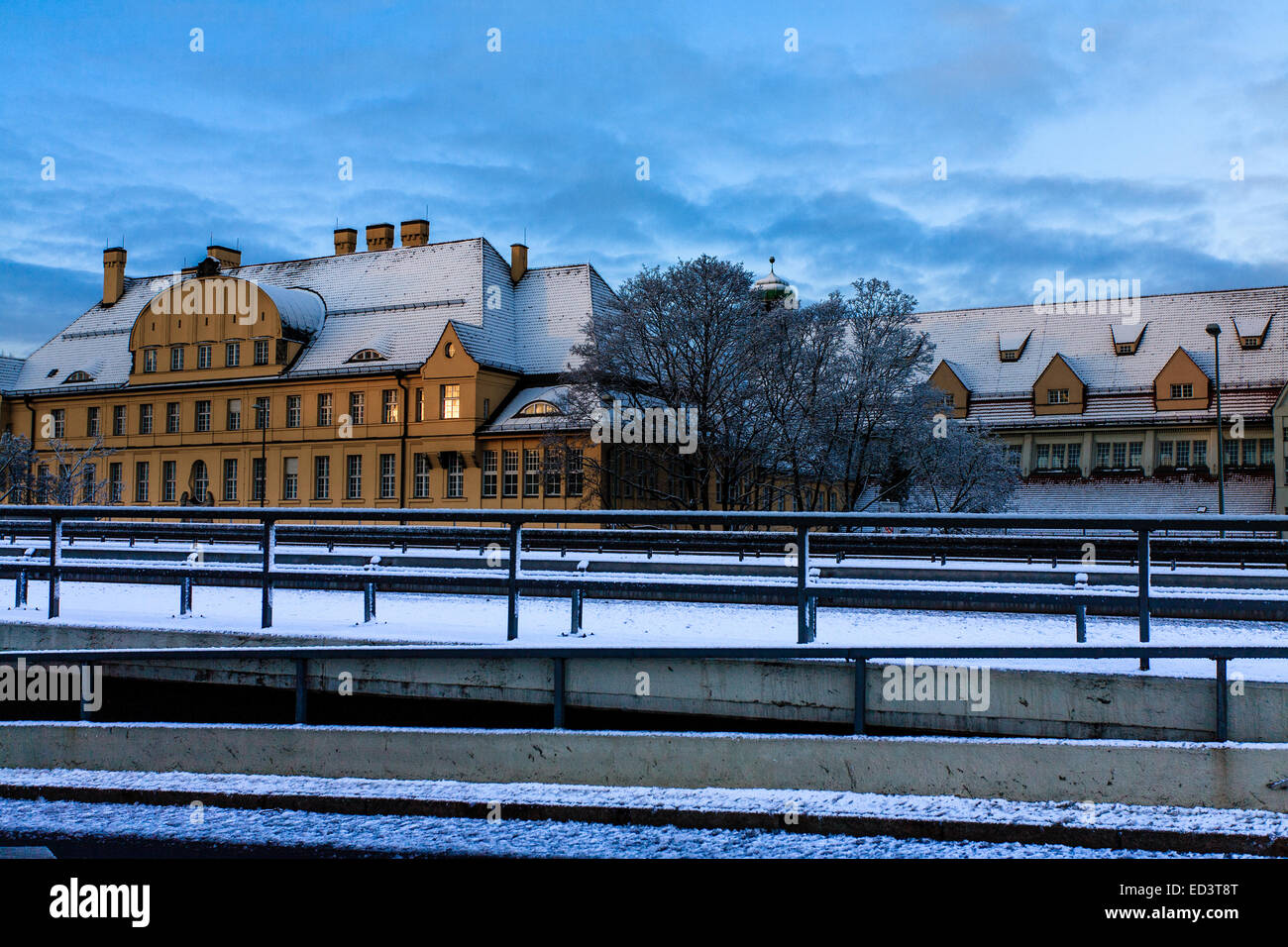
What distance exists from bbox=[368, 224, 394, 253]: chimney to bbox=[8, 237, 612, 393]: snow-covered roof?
12.9 ft

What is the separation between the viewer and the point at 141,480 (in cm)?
7350

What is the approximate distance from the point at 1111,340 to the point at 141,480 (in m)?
66.5

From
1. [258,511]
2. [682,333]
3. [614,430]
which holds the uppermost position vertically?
[682,333]

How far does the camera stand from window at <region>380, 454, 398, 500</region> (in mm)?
64250

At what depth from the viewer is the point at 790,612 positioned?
40.2 ft

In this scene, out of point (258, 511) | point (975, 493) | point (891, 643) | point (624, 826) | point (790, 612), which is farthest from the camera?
point (975, 493)

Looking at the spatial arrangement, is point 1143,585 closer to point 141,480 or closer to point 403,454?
point 403,454

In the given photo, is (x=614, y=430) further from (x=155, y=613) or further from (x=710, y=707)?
(x=710, y=707)

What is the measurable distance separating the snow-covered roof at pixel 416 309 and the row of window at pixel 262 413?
72.3 inches

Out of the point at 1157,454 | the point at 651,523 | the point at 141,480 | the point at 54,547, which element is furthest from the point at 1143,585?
the point at 141,480

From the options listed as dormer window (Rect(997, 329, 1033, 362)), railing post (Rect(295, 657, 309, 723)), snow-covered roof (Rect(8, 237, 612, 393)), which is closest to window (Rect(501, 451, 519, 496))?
snow-covered roof (Rect(8, 237, 612, 393))

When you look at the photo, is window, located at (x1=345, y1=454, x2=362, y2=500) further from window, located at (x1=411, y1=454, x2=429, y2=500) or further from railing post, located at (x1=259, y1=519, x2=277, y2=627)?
railing post, located at (x1=259, y1=519, x2=277, y2=627)
